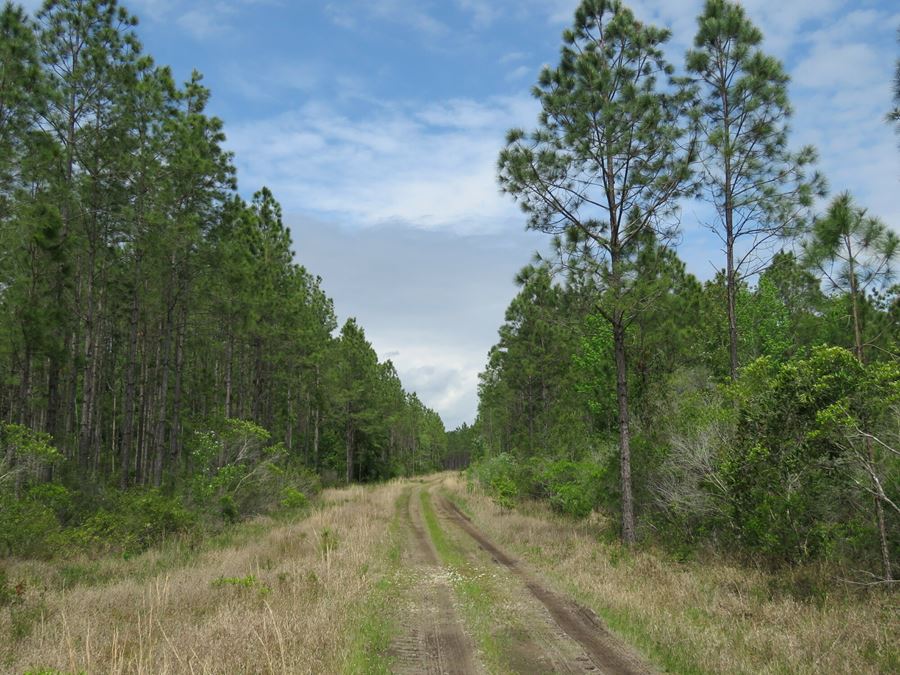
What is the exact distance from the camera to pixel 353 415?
145 ft

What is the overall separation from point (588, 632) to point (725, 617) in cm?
222

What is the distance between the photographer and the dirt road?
6898 mm

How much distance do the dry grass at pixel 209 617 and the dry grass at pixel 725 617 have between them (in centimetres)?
438

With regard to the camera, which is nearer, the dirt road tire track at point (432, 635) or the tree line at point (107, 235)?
the dirt road tire track at point (432, 635)

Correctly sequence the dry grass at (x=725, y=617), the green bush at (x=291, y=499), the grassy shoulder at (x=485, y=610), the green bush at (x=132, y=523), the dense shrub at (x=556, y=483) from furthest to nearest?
the green bush at (x=291, y=499) < the dense shrub at (x=556, y=483) < the green bush at (x=132, y=523) < the grassy shoulder at (x=485, y=610) < the dry grass at (x=725, y=617)

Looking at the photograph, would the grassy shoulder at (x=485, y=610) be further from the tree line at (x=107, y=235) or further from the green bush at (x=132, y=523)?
the tree line at (x=107, y=235)

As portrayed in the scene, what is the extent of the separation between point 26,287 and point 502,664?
2047cm

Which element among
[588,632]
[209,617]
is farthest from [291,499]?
[588,632]

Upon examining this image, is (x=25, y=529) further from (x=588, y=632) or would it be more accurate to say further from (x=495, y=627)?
(x=588, y=632)

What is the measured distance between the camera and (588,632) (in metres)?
8.10

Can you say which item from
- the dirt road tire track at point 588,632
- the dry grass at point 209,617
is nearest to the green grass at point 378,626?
the dry grass at point 209,617

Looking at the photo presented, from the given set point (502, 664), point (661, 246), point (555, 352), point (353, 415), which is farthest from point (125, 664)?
point (353, 415)

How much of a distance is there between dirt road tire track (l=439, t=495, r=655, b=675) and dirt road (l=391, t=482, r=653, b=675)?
0.04 ft

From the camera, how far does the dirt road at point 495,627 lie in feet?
22.6
